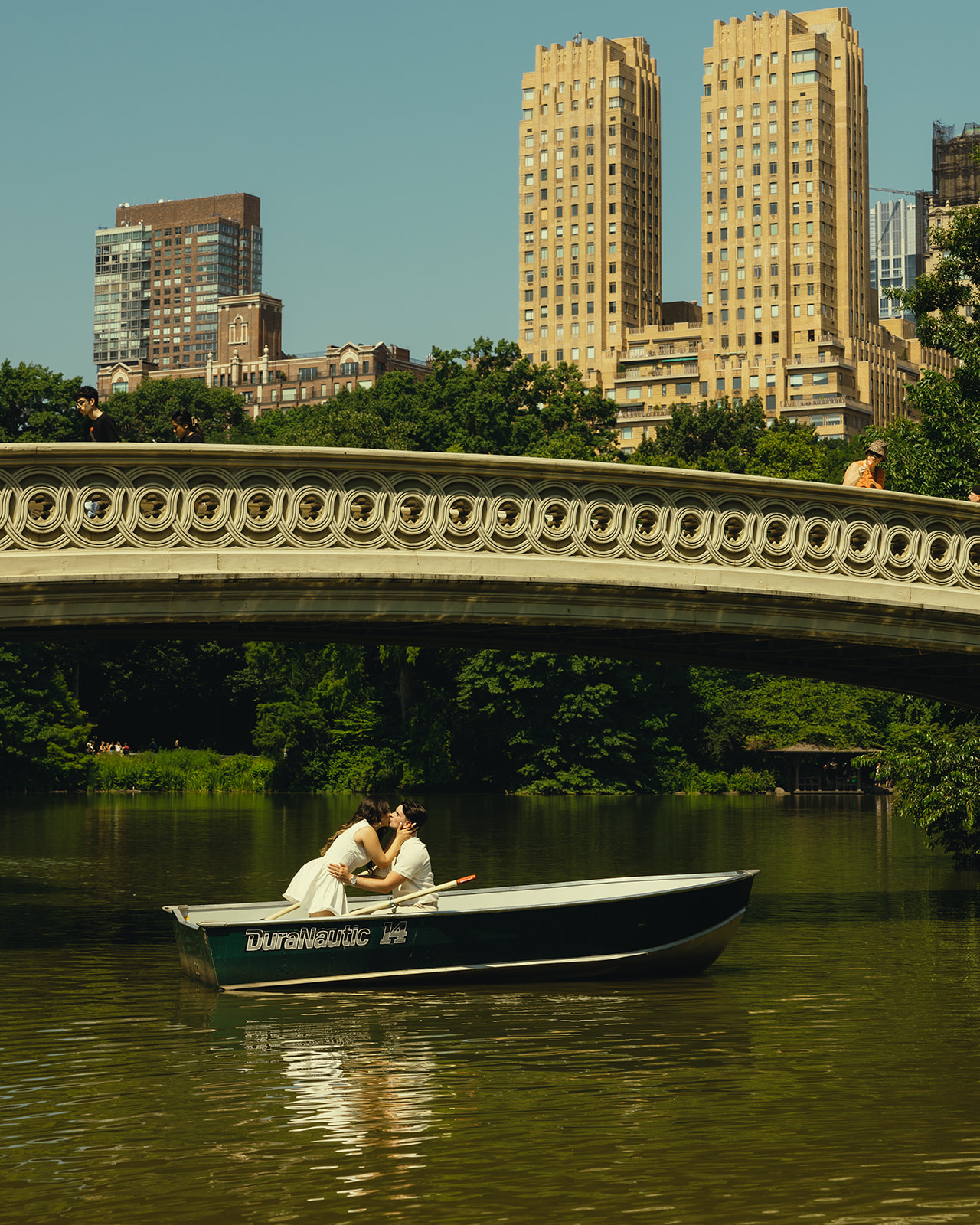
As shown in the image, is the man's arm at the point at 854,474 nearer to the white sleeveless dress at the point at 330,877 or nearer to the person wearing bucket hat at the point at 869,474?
the person wearing bucket hat at the point at 869,474

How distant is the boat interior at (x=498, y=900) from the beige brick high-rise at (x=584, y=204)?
147m

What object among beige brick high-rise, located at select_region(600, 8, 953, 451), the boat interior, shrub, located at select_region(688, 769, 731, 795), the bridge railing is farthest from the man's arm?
beige brick high-rise, located at select_region(600, 8, 953, 451)

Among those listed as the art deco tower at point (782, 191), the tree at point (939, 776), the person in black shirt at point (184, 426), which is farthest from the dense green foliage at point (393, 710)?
the art deco tower at point (782, 191)

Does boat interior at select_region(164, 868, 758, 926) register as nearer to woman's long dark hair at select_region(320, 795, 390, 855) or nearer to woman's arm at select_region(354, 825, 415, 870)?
woman's arm at select_region(354, 825, 415, 870)

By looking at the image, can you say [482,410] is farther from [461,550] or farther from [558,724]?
[461,550]

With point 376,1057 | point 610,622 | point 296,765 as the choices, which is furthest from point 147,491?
point 296,765

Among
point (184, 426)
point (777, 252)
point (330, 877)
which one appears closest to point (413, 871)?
point (330, 877)

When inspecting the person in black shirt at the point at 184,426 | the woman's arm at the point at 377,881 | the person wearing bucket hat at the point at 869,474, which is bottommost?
the woman's arm at the point at 377,881

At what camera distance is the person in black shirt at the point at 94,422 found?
16.6 meters

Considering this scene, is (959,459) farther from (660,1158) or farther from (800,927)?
(660,1158)

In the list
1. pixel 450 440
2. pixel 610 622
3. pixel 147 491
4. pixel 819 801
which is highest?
pixel 450 440

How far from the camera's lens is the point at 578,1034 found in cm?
1364

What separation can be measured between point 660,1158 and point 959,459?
60.6 ft

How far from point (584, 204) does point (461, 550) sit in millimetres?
154843
